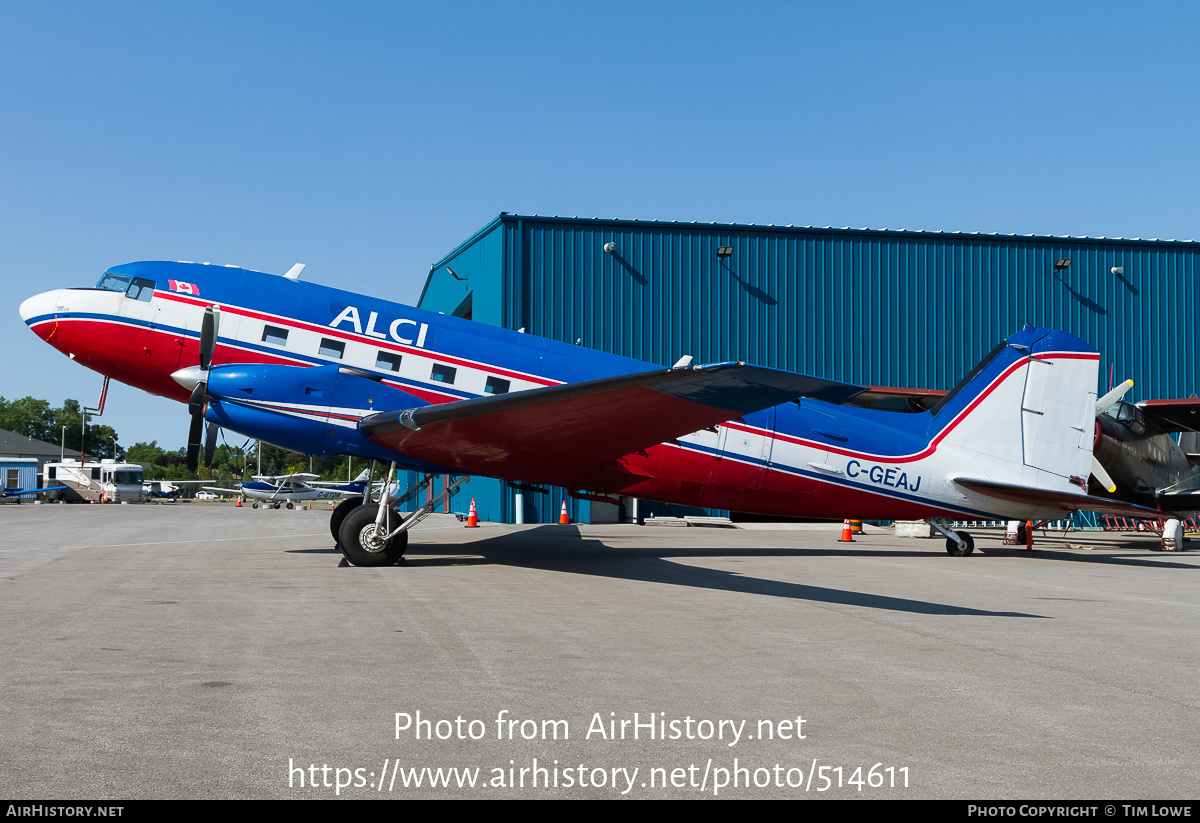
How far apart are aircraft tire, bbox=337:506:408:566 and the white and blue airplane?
33 mm

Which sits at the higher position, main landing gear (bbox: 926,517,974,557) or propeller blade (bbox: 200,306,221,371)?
propeller blade (bbox: 200,306,221,371)

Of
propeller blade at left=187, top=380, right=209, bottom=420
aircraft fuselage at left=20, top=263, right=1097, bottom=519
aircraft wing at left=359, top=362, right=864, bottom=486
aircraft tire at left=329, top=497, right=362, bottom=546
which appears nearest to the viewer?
aircraft wing at left=359, top=362, right=864, bottom=486

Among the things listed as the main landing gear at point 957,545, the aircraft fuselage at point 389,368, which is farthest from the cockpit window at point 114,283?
the main landing gear at point 957,545

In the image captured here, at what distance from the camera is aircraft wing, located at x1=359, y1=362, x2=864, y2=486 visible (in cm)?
1052

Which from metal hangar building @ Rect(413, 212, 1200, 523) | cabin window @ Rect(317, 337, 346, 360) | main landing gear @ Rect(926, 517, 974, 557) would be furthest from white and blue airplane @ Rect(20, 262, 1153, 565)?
metal hangar building @ Rect(413, 212, 1200, 523)

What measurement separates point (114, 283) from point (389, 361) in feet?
16.6

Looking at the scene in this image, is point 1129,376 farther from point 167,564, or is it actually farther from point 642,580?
point 167,564

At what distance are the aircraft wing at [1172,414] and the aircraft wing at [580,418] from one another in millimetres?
18706

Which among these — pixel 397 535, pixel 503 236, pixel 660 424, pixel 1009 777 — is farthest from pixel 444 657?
pixel 503 236

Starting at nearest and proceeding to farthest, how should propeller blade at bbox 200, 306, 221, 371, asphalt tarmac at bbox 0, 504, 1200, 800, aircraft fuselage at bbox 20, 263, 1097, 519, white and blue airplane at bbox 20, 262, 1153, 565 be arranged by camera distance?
asphalt tarmac at bbox 0, 504, 1200, 800 → white and blue airplane at bbox 20, 262, 1153, 565 → propeller blade at bbox 200, 306, 221, 371 → aircraft fuselage at bbox 20, 263, 1097, 519

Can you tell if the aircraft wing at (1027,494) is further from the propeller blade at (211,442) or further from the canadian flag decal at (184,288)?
the canadian flag decal at (184,288)

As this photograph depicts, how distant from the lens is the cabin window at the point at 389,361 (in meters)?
15.2

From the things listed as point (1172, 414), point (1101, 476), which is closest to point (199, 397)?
point (1101, 476)

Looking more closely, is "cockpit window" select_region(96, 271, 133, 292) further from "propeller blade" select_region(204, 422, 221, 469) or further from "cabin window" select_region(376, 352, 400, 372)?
"cabin window" select_region(376, 352, 400, 372)
